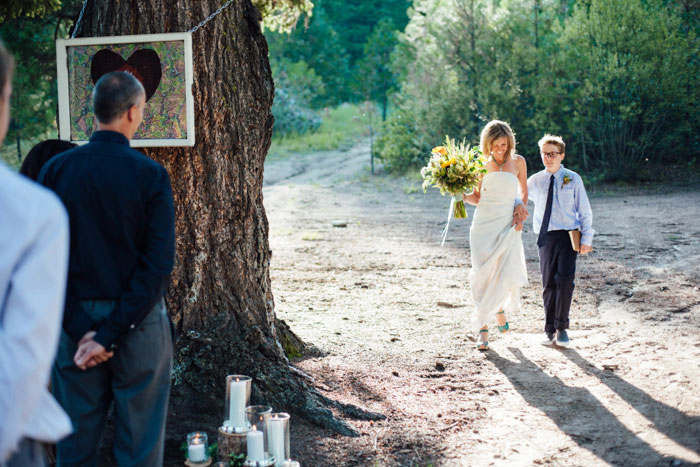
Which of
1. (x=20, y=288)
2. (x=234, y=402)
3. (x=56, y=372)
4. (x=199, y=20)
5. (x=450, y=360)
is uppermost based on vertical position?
(x=199, y=20)

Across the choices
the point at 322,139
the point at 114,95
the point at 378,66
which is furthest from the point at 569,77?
the point at 378,66

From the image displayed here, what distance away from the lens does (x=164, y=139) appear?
4359mm

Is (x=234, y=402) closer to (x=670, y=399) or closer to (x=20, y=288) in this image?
(x=20, y=288)

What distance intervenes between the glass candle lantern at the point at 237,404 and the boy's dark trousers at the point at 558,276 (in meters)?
3.65

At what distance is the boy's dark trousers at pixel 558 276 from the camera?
6527 millimetres

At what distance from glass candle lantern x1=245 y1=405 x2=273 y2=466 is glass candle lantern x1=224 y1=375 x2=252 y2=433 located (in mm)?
39

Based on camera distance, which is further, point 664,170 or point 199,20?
point 664,170

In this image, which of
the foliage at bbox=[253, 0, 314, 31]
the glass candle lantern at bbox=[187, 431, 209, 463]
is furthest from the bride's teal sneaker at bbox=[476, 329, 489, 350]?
the foliage at bbox=[253, 0, 314, 31]

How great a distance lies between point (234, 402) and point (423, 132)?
58.3 ft

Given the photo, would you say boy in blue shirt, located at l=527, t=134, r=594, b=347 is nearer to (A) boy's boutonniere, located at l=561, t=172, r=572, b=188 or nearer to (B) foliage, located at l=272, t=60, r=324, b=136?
(A) boy's boutonniere, located at l=561, t=172, r=572, b=188

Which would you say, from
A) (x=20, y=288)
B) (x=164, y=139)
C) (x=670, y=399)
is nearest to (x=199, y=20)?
(x=164, y=139)

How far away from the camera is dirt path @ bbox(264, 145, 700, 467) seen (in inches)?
177

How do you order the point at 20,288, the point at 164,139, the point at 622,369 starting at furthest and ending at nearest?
the point at 622,369
the point at 164,139
the point at 20,288

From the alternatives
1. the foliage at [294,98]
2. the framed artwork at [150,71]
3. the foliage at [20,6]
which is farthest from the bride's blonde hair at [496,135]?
the foliage at [294,98]
